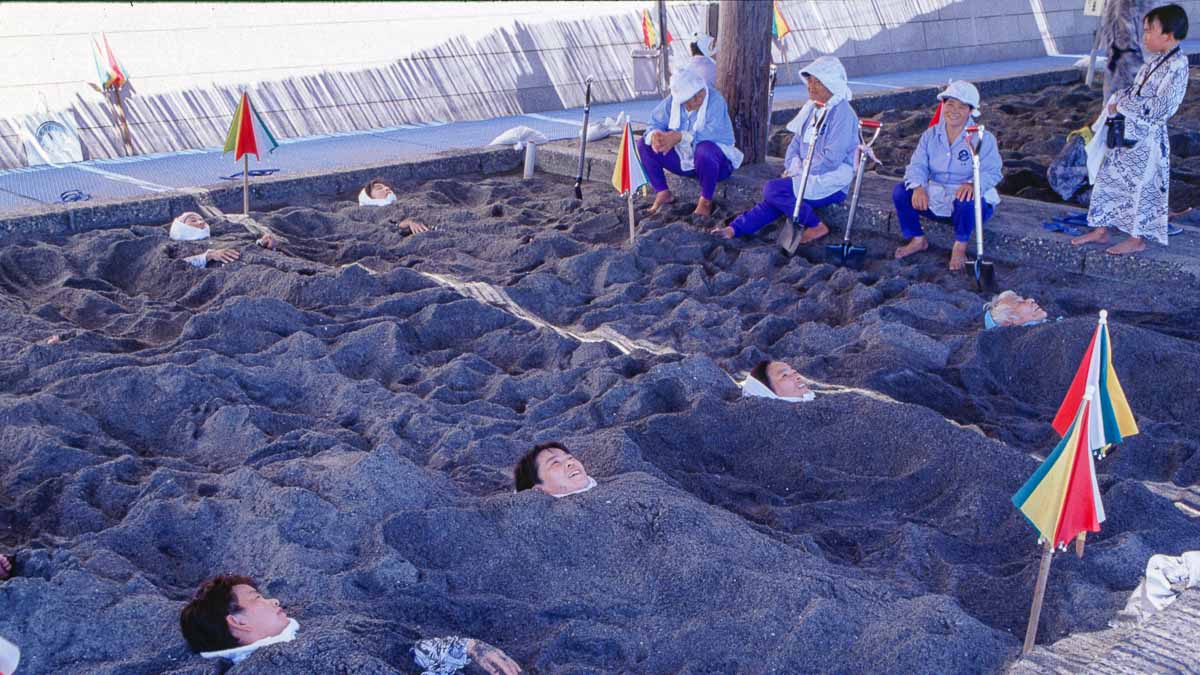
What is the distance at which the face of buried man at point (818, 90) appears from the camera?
23.2 ft

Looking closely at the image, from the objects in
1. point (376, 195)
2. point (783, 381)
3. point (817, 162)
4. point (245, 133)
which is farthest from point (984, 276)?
point (245, 133)

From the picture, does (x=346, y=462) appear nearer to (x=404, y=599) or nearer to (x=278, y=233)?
(x=404, y=599)

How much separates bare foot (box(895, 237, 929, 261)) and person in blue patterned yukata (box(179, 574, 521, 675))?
14.9 ft

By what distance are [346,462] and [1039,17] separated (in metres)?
15.5

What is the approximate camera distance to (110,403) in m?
4.70

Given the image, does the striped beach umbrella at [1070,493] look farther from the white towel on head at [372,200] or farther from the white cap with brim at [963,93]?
the white towel on head at [372,200]

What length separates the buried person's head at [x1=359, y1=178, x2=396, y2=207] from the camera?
807 cm

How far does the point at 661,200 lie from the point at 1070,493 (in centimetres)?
531

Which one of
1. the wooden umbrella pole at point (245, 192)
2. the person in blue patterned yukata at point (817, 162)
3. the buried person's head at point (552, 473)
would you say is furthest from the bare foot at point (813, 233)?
the buried person's head at point (552, 473)

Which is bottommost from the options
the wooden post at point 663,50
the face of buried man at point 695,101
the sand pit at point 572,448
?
the sand pit at point 572,448

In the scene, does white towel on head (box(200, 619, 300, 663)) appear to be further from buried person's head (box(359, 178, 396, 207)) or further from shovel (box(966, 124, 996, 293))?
buried person's head (box(359, 178, 396, 207))

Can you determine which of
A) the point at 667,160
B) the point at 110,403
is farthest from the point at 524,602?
the point at 667,160

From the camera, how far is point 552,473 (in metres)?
3.84

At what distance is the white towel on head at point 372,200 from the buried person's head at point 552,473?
4.47 metres
